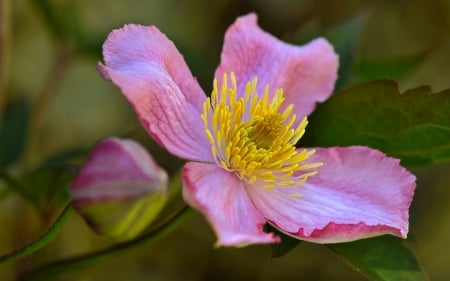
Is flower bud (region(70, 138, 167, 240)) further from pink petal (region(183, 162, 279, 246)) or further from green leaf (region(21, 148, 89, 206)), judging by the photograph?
green leaf (region(21, 148, 89, 206))

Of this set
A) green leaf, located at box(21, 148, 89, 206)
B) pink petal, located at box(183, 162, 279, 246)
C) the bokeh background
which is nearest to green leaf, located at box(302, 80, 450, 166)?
pink petal, located at box(183, 162, 279, 246)

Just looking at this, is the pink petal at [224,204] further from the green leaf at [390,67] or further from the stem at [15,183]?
the green leaf at [390,67]

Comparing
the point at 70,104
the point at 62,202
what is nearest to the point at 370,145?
the point at 62,202

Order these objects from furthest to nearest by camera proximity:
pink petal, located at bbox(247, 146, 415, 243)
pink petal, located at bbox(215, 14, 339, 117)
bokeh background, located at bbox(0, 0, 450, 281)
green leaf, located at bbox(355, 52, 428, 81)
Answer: bokeh background, located at bbox(0, 0, 450, 281), green leaf, located at bbox(355, 52, 428, 81), pink petal, located at bbox(215, 14, 339, 117), pink petal, located at bbox(247, 146, 415, 243)

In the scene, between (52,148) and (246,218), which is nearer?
(246,218)

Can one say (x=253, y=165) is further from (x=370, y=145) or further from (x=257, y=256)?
(x=257, y=256)

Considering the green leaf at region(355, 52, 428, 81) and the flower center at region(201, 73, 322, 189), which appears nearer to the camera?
the flower center at region(201, 73, 322, 189)

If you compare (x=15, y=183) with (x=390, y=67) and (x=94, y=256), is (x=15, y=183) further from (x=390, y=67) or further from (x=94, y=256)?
(x=390, y=67)
